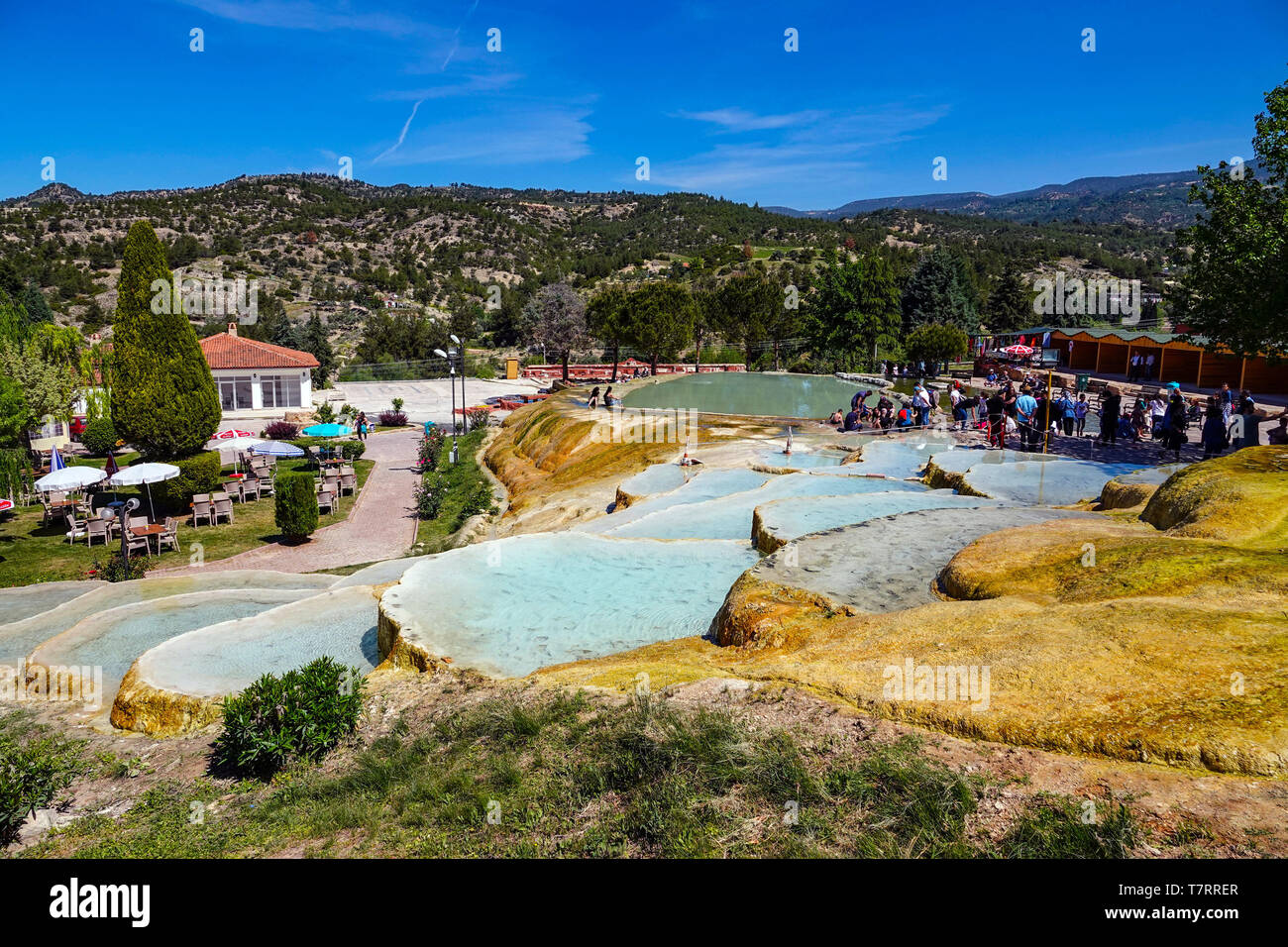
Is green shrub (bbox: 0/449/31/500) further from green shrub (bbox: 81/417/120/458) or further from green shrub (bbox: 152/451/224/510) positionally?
green shrub (bbox: 81/417/120/458)

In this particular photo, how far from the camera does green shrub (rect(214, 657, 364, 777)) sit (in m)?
6.16

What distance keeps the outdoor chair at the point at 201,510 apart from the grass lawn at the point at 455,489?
496 cm

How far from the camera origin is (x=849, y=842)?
13.6 feet

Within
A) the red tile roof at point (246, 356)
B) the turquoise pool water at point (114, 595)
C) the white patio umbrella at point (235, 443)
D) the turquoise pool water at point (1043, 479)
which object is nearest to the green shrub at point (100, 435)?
the white patio umbrella at point (235, 443)

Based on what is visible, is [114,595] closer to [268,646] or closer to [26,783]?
[268,646]

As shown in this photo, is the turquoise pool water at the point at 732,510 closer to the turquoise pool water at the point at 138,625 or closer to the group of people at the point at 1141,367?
the turquoise pool water at the point at 138,625

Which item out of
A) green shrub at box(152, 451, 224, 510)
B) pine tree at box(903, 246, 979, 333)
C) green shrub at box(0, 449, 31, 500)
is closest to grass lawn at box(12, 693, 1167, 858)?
green shrub at box(152, 451, 224, 510)

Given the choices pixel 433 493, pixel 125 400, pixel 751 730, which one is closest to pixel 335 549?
pixel 433 493

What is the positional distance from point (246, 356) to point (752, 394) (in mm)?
26105

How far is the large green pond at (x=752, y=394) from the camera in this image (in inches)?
1292

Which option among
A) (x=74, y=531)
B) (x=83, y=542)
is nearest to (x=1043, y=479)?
(x=83, y=542)

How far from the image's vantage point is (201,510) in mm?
19656
